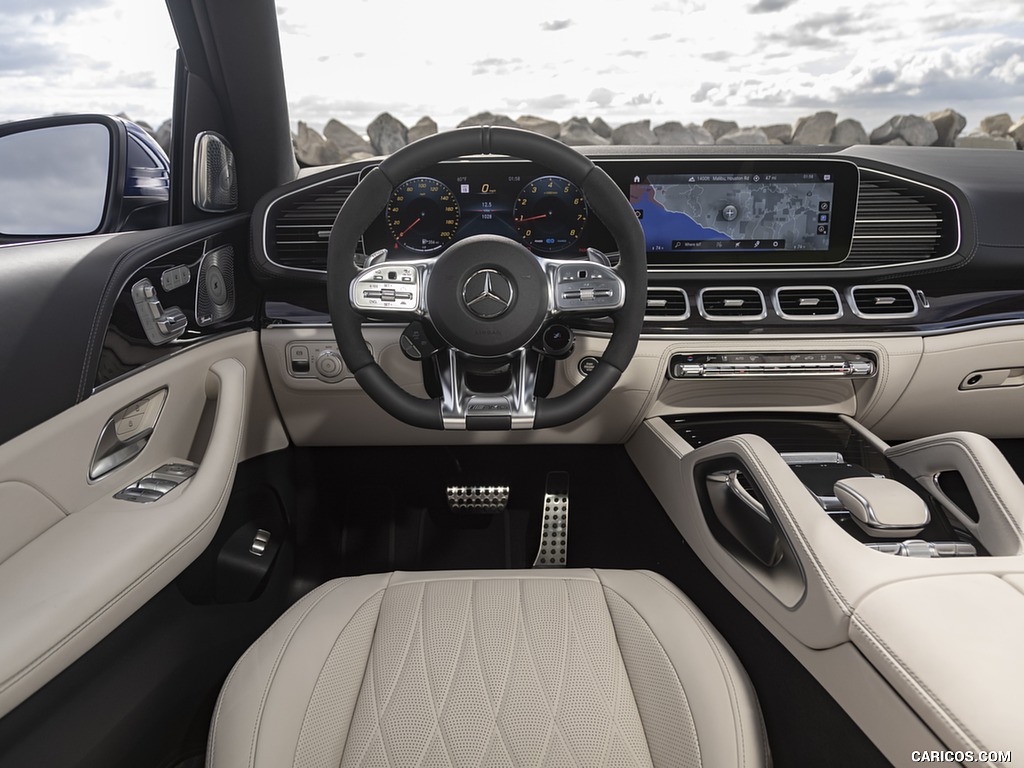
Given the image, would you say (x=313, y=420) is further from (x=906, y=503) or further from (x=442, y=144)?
(x=906, y=503)

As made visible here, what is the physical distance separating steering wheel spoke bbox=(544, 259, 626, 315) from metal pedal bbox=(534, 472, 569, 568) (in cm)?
85

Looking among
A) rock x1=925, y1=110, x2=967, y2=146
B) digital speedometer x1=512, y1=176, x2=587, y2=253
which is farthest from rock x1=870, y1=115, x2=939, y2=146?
digital speedometer x1=512, y1=176, x2=587, y2=253

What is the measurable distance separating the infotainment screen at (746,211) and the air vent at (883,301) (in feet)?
0.37

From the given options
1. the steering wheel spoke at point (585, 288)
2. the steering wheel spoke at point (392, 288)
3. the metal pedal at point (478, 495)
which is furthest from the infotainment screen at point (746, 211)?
the metal pedal at point (478, 495)

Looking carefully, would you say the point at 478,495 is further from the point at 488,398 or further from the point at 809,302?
the point at 809,302

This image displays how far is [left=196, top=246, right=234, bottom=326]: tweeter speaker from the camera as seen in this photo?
157 centimetres

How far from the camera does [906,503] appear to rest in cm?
131

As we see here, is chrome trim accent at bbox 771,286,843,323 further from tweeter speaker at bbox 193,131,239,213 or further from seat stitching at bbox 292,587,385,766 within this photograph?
tweeter speaker at bbox 193,131,239,213

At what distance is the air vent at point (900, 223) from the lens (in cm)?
183

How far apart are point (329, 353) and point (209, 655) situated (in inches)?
29.2

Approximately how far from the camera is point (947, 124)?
2.20 meters

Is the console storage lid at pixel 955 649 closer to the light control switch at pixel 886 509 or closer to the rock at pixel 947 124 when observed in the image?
the light control switch at pixel 886 509

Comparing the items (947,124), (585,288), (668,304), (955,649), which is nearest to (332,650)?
(585,288)

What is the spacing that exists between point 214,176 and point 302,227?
0.76 ft
